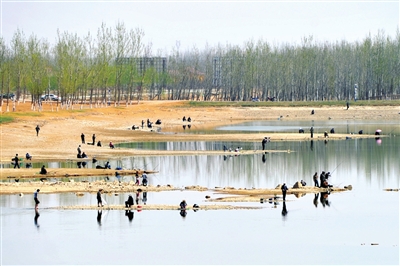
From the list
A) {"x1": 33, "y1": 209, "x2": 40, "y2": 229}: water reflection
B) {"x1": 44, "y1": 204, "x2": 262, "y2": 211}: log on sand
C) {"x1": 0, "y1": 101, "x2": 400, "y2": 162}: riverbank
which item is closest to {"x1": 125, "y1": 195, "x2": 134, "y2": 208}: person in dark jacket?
{"x1": 44, "y1": 204, "x2": 262, "y2": 211}: log on sand

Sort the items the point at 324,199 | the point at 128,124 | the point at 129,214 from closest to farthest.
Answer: the point at 129,214 < the point at 324,199 < the point at 128,124

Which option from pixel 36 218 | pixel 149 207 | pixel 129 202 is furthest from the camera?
pixel 149 207

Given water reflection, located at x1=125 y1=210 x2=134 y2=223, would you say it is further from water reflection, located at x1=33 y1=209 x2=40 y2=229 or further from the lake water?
water reflection, located at x1=33 y1=209 x2=40 y2=229

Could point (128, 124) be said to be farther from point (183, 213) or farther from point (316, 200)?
point (183, 213)

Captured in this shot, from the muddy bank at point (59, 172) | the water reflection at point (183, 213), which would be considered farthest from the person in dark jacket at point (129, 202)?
the muddy bank at point (59, 172)

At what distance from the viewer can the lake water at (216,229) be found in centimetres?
3359

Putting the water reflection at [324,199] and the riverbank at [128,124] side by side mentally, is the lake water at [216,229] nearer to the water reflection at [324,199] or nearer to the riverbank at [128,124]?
the water reflection at [324,199]

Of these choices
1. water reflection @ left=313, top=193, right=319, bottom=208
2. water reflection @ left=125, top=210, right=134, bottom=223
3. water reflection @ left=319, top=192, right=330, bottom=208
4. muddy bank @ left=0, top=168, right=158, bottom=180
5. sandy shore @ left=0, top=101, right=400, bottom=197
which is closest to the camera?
water reflection @ left=125, top=210, right=134, bottom=223

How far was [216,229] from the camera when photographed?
124ft

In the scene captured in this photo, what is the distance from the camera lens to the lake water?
33.6 metres

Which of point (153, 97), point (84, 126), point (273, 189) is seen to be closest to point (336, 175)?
point (273, 189)

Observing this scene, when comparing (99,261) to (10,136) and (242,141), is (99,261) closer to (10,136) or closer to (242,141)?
(10,136)

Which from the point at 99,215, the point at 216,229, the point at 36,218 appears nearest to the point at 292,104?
the point at 99,215

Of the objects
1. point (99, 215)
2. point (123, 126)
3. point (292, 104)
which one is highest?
point (292, 104)
